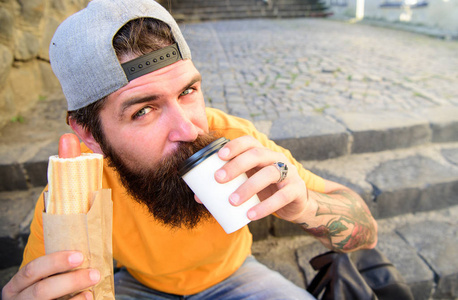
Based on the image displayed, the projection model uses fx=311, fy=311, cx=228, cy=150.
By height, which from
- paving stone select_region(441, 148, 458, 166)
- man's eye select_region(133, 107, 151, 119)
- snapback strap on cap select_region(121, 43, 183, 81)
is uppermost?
snapback strap on cap select_region(121, 43, 183, 81)

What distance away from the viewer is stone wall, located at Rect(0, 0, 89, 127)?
292cm

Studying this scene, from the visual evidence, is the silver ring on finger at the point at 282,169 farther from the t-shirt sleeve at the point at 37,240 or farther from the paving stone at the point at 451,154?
the paving stone at the point at 451,154

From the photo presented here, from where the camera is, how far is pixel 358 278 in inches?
53.8

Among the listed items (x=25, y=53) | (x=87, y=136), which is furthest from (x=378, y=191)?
(x=25, y=53)

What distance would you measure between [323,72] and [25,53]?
3.75 meters

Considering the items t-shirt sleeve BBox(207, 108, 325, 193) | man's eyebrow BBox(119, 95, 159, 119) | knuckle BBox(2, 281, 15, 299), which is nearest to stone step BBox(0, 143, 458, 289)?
t-shirt sleeve BBox(207, 108, 325, 193)

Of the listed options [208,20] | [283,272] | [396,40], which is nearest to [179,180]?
[283,272]

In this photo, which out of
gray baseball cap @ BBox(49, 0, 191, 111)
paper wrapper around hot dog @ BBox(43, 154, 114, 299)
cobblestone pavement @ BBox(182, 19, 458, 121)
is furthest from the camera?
cobblestone pavement @ BBox(182, 19, 458, 121)

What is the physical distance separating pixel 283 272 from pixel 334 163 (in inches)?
41.8

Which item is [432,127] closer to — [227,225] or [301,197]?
[301,197]

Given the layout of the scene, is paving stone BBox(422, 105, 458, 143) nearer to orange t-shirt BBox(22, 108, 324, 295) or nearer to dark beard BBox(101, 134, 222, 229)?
orange t-shirt BBox(22, 108, 324, 295)

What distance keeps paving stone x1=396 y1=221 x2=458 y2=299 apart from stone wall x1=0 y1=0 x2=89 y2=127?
11.8ft

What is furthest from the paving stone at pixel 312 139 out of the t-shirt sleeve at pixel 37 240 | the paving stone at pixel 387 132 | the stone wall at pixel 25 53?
the stone wall at pixel 25 53

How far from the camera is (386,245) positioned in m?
2.23
